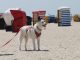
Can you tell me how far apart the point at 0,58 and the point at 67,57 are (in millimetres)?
2523

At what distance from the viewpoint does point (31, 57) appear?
14.9 meters

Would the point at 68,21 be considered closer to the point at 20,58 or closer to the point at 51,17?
the point at 51,17

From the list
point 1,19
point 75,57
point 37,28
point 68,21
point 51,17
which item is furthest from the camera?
point 51,17

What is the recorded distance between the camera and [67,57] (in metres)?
14.6

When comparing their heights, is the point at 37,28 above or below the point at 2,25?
Result: above

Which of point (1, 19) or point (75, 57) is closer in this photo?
point (75, 57)

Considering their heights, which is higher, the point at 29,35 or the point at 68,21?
the point at 29,35

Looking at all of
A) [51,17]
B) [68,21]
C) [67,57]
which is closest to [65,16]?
[68,21]

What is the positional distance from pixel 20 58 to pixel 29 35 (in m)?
3.32

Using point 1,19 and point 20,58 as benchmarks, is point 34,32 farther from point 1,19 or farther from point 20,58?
point 1,19

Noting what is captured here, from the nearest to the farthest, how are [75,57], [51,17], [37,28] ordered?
[75,57] < [37,28] < [51,17]

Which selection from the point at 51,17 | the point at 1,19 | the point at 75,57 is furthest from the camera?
the point at 51,17

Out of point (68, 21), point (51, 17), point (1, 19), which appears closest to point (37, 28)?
point (1, 19)

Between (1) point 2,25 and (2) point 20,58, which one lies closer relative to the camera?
(2) point 20,58
